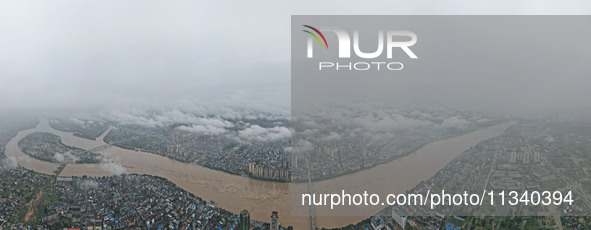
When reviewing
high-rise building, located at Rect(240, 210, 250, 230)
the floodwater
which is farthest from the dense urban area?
the floodwater

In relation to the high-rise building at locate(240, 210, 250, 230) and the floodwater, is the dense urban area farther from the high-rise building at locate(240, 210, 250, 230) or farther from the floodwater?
the floodwater

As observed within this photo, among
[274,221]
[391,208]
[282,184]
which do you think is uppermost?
[391,208]

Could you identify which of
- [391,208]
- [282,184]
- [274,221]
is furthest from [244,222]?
[391,208]

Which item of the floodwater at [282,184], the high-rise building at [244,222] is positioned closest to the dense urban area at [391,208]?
the high-rise building at [244,222]

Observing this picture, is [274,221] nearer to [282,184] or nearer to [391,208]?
[282,184]

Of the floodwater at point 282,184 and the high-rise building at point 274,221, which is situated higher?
the floodwater at point 282,184

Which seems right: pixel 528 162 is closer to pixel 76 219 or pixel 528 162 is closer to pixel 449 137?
pixel 449 137

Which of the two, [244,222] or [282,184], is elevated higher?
[282,184]

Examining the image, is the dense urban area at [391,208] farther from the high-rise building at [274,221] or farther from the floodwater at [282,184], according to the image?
the floodwater at [282,184]

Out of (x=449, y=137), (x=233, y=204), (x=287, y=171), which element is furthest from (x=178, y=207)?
(x=449, y=137)
